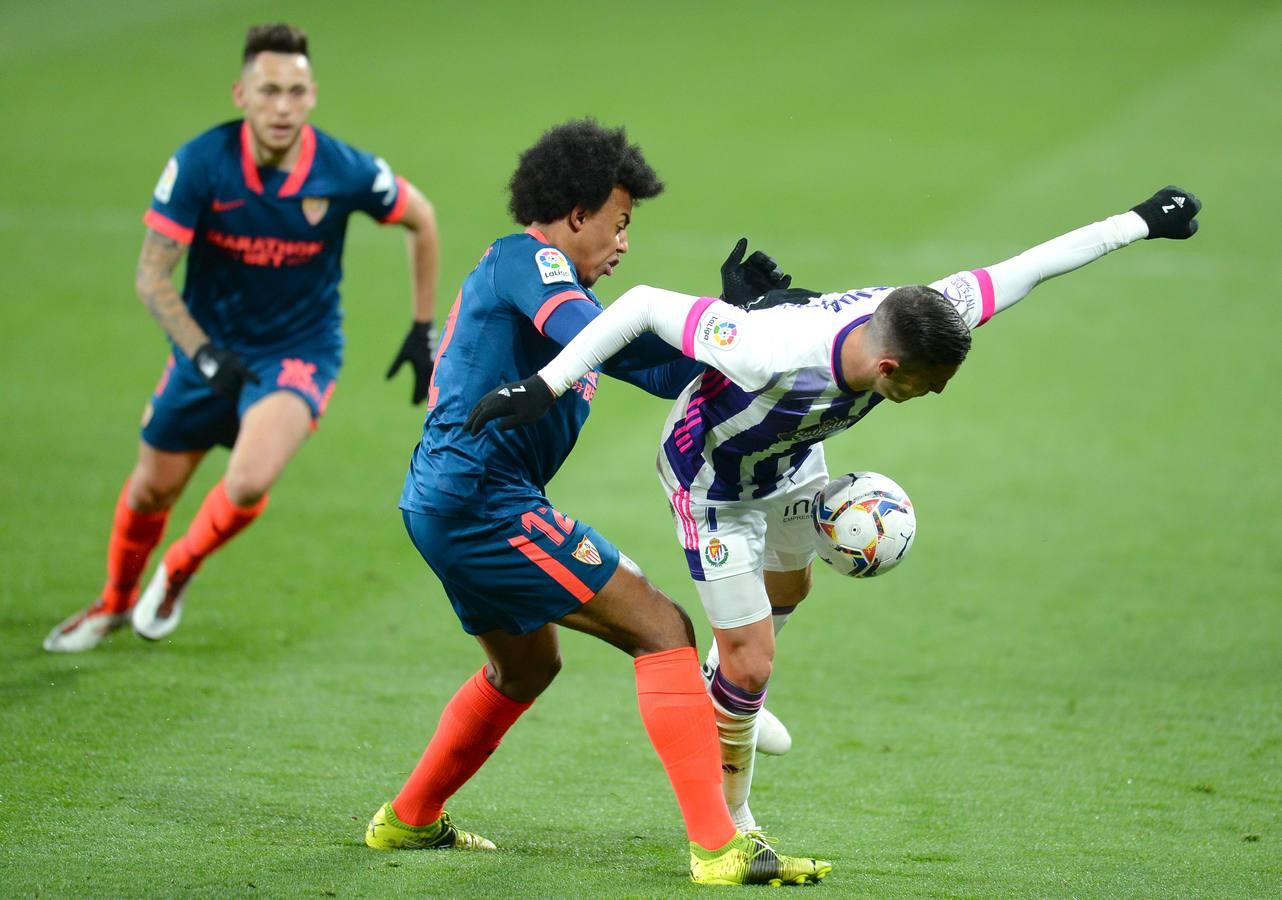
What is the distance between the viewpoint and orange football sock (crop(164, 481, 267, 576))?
258 inches

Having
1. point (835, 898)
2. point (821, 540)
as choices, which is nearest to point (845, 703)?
point (821, 540)

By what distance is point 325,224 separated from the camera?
6879 mm

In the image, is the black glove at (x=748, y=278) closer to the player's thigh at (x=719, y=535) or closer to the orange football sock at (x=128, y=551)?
the player's thigh at (x=719, y=535)

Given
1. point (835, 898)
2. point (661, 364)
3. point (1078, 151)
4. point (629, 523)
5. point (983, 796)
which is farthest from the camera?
point (1078, 151)

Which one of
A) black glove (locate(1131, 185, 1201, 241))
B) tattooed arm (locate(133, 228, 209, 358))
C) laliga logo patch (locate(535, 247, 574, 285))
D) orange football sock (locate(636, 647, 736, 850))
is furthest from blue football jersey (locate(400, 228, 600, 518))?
tattooed arm (locate(133, 228, 209, 358))

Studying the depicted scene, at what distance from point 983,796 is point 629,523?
3679mm

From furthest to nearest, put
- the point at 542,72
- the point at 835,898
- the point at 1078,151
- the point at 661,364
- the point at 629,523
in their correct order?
the point at 542,72, the point at 1078,151, the point at 629,523, the point at 661,364, the point at 835,898

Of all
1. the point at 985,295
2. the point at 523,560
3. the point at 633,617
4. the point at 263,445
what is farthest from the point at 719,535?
the point at 263,445

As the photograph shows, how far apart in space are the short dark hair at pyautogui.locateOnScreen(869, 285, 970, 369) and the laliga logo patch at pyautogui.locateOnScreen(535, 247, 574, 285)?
855 mm

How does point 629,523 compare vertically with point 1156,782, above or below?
above

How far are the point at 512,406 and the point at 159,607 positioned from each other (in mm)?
3320

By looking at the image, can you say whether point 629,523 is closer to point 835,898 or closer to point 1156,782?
point 1156,782

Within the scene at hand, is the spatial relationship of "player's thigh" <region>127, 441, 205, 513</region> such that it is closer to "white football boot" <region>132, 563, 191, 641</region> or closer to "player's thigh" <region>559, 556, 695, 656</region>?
"white football boot" <region>132, 563, 191, 641</region>

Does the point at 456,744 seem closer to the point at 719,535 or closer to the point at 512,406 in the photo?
the point at 719,535
